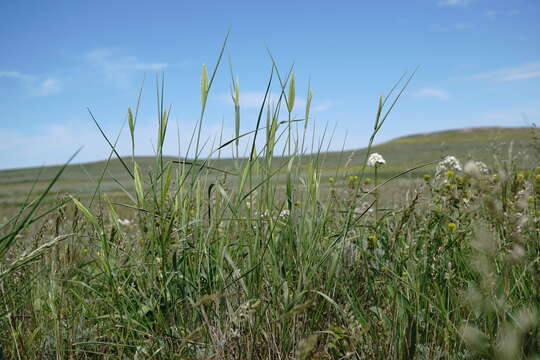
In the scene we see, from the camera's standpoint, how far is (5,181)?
19.7m

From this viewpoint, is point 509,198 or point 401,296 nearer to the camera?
point 401,296

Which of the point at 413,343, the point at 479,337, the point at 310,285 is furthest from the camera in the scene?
the point at 310,285

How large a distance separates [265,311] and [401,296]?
1.58ft

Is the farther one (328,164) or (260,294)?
(328,164)

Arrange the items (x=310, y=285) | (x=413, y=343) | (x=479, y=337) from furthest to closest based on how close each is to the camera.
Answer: (x=310, y=285) < (x=413, y=343) < (x=479, y=337)

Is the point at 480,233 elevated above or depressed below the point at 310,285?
above

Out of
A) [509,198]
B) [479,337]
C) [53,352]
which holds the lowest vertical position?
[53,352]

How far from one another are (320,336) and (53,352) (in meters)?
0.93

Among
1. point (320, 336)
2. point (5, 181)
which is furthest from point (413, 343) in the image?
point (5, 181)

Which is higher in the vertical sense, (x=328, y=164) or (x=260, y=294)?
(x=328, y=164)

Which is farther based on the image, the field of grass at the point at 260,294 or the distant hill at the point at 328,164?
the distant hill at the point at 328,164

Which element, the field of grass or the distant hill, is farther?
the distant hill

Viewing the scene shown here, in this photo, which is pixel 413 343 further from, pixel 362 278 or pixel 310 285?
pixel 362 278

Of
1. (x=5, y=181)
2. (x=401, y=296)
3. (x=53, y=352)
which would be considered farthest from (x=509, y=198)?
(x=5, y=181)
